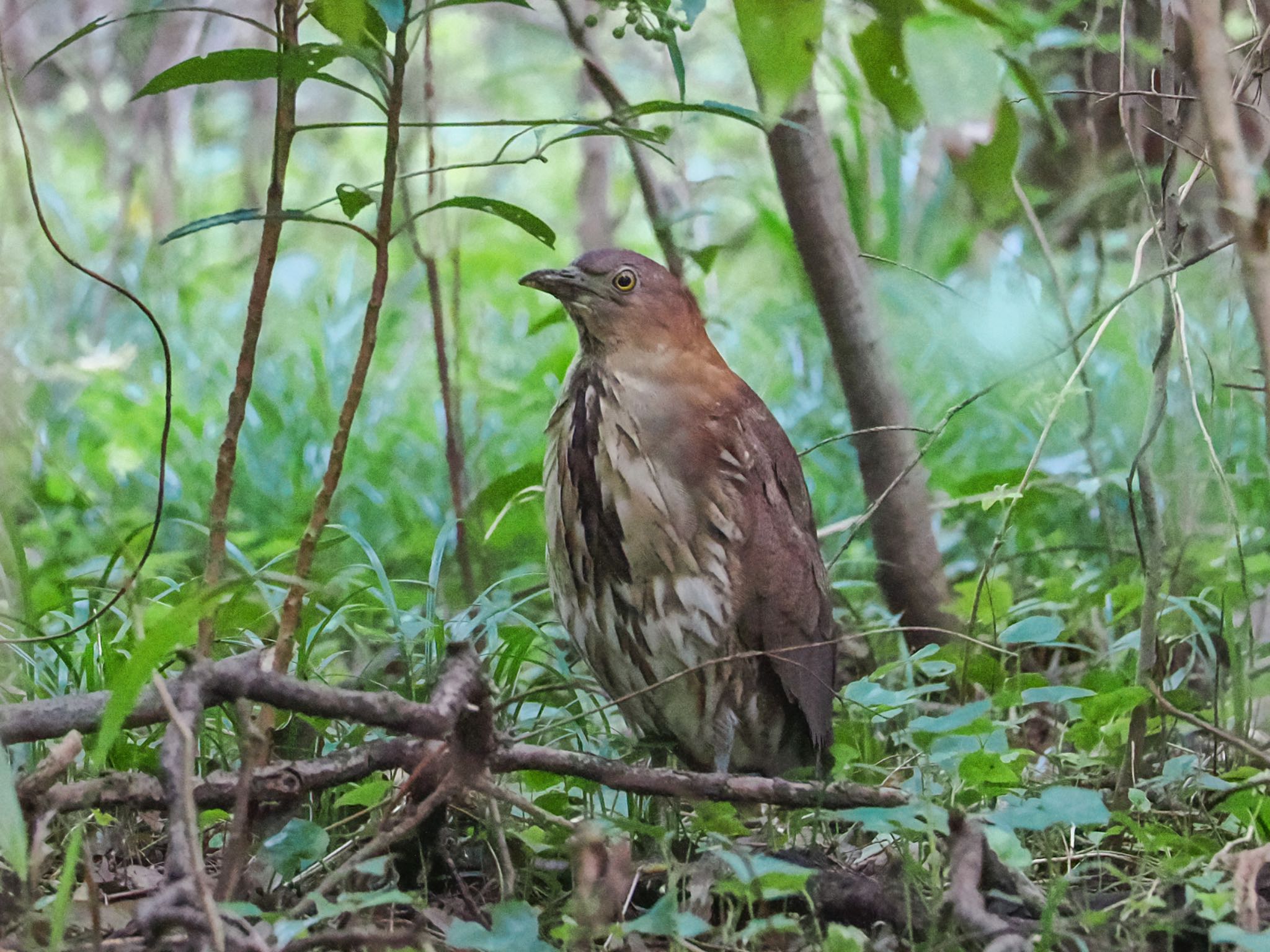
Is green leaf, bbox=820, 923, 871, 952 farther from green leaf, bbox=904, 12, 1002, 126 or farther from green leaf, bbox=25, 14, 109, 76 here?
green leaf, bbox=25, 14, 109, 76

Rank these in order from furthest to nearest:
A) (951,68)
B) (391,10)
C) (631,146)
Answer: (631,146) < (391,10) < (951,68)

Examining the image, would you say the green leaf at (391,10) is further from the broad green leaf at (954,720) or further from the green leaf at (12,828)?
the broad green leaf at (954,720)

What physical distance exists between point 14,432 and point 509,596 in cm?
136

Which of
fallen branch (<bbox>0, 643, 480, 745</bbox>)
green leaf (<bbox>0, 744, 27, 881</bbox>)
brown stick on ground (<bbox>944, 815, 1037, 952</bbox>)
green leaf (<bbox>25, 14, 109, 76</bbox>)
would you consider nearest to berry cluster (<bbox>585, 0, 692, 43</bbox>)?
green leaf (<bbox>25, 14, 109, 76</bbox>)

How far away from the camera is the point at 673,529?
3012 millimetres

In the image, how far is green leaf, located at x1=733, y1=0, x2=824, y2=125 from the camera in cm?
131

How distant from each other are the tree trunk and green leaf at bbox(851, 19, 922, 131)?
201cm

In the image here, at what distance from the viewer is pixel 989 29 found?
128cm

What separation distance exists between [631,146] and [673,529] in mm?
1105

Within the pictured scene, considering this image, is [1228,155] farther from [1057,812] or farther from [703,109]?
[1057,812]

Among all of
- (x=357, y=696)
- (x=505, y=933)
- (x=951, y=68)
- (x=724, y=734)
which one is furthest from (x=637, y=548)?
(x=951, y=68)

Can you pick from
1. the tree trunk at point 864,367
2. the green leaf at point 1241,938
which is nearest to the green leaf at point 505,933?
the green leaf at point 1241,938

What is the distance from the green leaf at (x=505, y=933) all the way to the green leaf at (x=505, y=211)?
108 centimetres

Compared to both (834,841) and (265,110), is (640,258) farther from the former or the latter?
(265,110)
